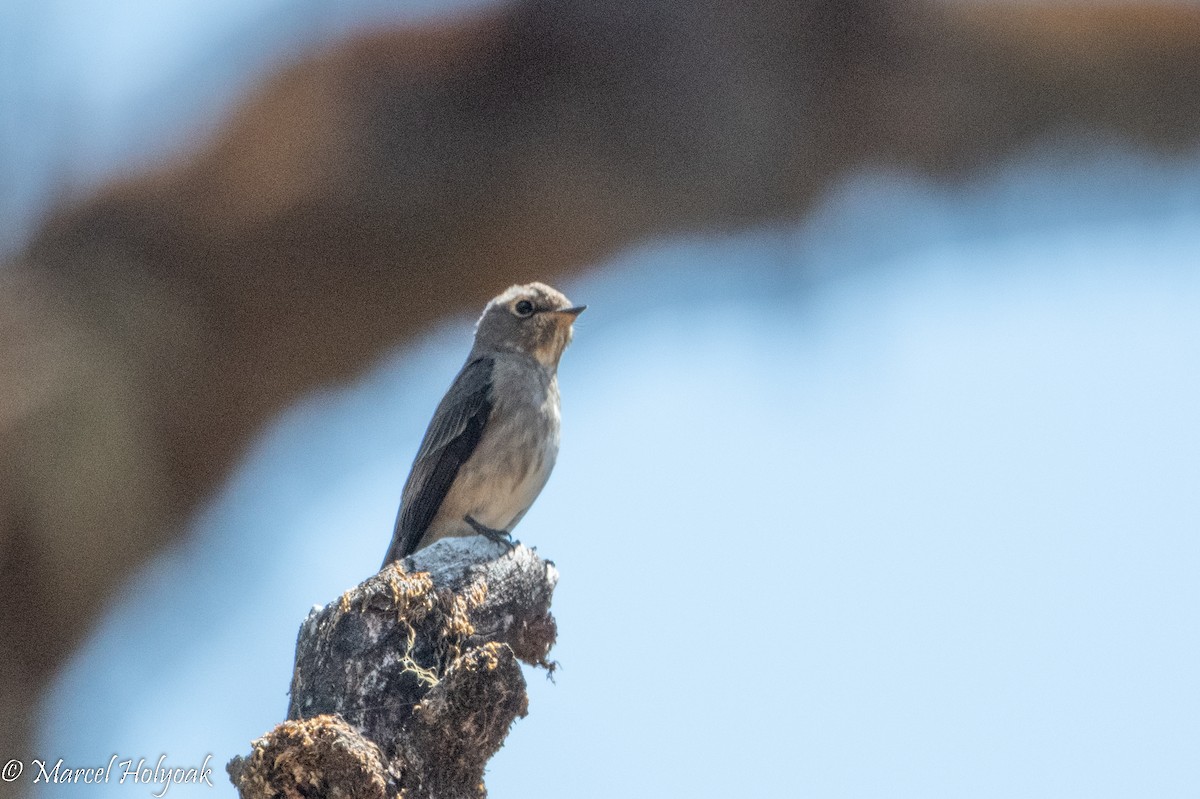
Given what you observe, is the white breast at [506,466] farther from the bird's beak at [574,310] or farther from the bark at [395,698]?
the bark at [395,698]

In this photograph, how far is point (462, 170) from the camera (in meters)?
5.52

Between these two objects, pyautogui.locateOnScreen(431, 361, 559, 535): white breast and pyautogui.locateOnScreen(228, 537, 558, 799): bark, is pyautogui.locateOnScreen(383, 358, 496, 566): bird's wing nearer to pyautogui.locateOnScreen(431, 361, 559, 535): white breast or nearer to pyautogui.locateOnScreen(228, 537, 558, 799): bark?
pyautogui.locateOnScreen(431, 361, 559, 535): white breast

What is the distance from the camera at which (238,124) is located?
5.11 m

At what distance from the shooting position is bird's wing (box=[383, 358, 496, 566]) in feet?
19.4

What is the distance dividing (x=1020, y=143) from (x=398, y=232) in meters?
2.45

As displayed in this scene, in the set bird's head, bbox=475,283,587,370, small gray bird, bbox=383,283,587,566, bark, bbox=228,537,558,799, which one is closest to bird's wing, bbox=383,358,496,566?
small gray bird, bbox=383,283,587,566

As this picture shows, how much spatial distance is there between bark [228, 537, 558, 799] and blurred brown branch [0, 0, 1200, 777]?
2.16 m

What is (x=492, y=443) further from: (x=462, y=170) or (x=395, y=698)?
(x=395, y=698)

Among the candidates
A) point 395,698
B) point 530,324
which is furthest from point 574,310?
point 395,698

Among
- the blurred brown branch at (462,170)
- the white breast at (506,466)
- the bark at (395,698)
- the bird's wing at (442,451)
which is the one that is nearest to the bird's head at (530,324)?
the bird's wing at (442,451)

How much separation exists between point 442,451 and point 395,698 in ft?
10.8

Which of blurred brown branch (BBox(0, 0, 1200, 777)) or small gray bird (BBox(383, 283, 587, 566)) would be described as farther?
small gray bird (BBox(383, 283, 587, 566))

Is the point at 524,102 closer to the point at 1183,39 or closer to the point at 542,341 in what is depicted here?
the point at 542,341

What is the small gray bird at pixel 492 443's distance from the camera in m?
6.01
